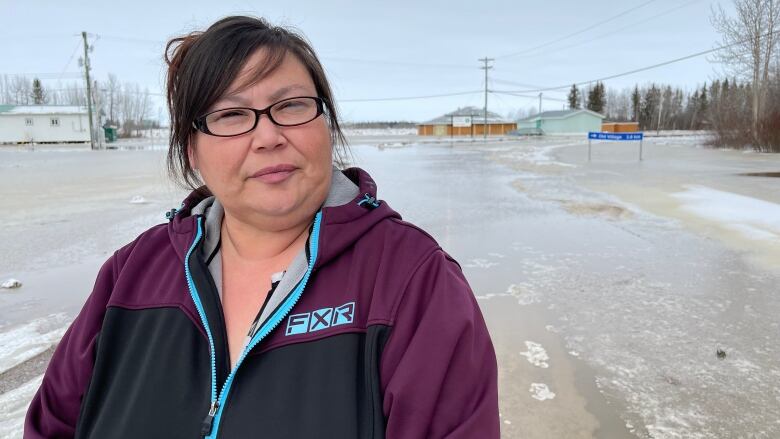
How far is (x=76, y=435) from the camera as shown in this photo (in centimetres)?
153

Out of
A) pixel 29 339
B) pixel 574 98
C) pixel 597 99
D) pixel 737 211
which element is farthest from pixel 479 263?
pixel 574 98

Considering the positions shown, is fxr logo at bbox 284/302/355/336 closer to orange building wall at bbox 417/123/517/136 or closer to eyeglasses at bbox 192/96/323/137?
eyeglasses at bbox 192/96/323/137

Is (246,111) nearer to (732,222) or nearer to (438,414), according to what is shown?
(438,414)

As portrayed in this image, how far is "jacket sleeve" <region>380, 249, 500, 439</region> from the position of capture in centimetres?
126

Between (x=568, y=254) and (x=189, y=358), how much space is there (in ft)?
19.6

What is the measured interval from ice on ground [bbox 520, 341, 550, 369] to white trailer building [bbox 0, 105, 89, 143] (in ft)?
204

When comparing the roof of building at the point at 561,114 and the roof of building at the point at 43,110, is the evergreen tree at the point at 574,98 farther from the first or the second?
the roof of building at the point at 43,110

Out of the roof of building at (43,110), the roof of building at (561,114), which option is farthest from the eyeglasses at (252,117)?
the roof of building at (561,114)

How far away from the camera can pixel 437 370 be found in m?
1.26

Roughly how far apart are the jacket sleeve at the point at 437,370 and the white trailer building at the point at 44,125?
209 feet

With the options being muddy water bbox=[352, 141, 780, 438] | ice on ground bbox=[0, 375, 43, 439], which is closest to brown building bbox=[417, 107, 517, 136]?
muddy water bbox=[352, 141, 780, 438]

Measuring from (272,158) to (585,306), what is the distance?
13.4 feet

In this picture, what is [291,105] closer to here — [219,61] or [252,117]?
[252,117]

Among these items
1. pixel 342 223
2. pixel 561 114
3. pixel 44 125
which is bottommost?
pixel 342 223
